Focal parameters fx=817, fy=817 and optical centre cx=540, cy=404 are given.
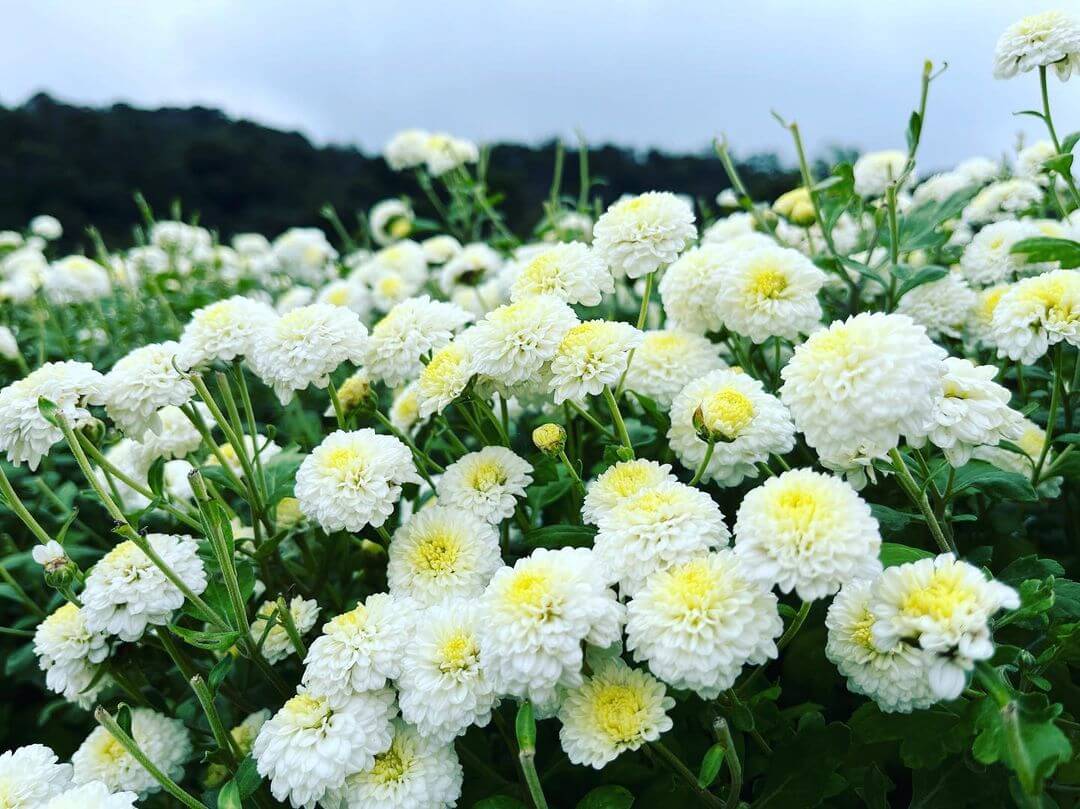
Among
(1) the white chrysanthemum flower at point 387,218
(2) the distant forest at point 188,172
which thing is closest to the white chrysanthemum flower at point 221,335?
(1) the white chrysanthemum flower at point 387,218

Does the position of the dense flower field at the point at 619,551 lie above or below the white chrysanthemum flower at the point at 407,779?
above

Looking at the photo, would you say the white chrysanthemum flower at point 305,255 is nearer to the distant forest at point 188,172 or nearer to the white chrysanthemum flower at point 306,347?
the distant forest at point 188,172

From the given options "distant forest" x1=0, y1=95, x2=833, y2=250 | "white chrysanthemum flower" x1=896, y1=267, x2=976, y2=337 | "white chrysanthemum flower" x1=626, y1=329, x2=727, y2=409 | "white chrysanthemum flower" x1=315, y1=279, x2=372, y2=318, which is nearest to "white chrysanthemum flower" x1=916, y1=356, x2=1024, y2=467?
"white chrysanthemum flower" x1=626, y1=329, x2=727, y2=409

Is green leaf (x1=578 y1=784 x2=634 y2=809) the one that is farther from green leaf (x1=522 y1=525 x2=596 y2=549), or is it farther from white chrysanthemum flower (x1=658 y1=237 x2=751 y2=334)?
white chrysanthemum flower (x1=658 y1=237 x2=751 y2=334)

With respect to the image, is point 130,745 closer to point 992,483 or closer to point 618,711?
point 618,711

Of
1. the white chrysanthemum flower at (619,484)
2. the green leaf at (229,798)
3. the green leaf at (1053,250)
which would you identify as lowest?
the green leaf at (229,798)

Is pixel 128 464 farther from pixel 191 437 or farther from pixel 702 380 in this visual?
pixel 702 380
